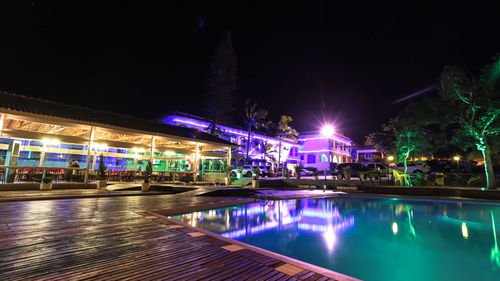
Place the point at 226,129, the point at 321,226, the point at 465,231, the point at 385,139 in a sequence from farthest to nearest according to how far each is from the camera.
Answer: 1. the point at 385,139
2. the point at 226,129
3. the point at 321,226
4. the point at 465,231

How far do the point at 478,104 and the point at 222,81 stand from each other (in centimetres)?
2576

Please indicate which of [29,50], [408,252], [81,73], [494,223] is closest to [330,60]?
[494,223]

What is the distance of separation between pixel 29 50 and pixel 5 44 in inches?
86.0

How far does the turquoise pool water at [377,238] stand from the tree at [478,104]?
860cm

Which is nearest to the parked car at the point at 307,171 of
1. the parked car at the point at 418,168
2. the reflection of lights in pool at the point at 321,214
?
the parked car at the point at 418,168

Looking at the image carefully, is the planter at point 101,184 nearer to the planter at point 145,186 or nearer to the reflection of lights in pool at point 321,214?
the planter at point 145,186

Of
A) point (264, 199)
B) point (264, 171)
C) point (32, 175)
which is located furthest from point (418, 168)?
point (32, 175)

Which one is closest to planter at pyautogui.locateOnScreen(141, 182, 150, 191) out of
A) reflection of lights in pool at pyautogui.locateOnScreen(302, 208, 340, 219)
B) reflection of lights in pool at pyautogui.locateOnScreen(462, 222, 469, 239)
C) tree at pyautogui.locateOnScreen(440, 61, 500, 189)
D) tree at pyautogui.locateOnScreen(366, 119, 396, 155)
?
reflection of lights in pool at pyautogui.locateOnScreen(302, 208, 340, 219)

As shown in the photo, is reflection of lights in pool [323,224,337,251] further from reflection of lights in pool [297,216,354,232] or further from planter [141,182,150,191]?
planter [141,182,150,191]

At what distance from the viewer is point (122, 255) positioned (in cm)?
294

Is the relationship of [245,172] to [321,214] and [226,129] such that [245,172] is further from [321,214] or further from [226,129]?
[321,214]

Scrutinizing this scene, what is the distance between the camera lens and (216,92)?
100 feet

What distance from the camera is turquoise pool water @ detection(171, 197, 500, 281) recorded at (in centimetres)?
439

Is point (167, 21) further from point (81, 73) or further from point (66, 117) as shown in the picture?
point (66, 117)
